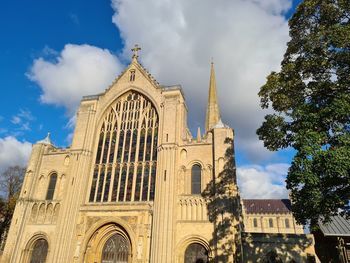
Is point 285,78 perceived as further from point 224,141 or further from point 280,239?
point 280,239

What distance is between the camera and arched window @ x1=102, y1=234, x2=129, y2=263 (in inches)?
897

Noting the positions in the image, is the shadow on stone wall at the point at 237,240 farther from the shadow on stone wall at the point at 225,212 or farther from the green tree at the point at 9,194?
the green tree at the point at 9,194

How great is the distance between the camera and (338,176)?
11.3 m

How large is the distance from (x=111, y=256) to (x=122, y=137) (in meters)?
11.1

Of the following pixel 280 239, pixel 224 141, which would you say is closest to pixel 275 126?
pixel 224 141

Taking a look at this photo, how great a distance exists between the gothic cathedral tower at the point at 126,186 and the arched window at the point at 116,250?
79 millimetres

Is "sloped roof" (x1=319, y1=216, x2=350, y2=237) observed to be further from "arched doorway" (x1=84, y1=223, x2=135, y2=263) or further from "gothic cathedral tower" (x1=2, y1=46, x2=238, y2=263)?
"arched doorway" (x1=84, y1=223, x2=135, y2=263)

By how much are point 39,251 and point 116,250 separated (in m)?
7.47

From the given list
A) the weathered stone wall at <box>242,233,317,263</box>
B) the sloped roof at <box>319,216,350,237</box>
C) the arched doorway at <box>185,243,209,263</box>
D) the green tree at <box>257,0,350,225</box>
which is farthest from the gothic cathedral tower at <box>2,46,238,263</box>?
the green tree at <box>257,0,350,225</box>

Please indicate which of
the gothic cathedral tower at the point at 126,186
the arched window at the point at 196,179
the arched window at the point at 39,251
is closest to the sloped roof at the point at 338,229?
the gothic cathedral tower at the point at 126,186

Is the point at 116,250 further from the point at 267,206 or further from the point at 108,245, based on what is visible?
the point at 267,206

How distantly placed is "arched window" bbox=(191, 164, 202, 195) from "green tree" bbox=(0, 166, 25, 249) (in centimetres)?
2881

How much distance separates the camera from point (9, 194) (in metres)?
40.9

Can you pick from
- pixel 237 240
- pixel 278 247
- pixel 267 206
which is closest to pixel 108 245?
pixel 237 240
